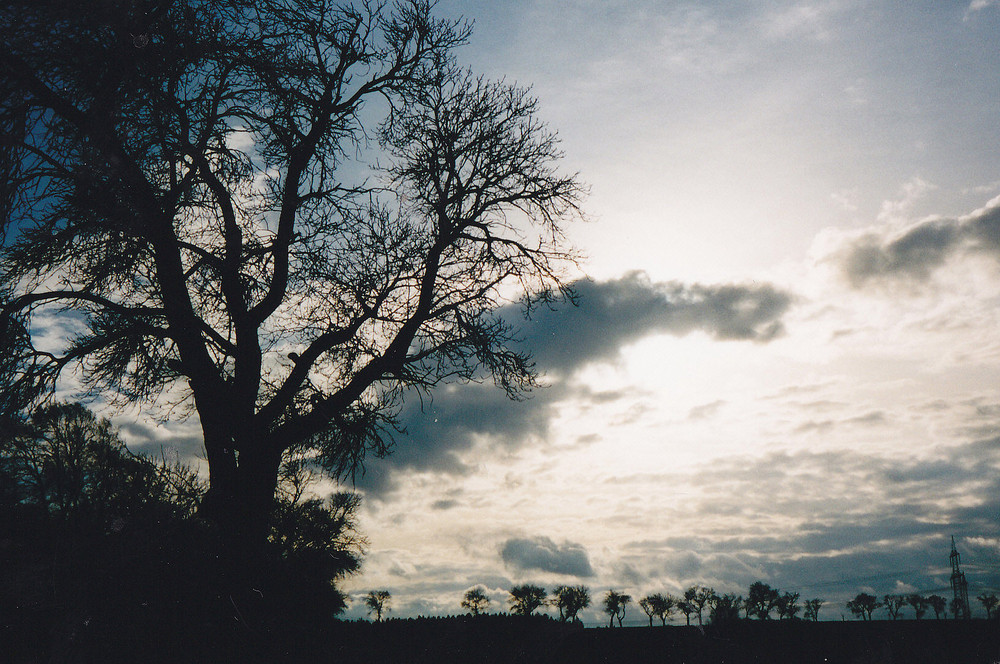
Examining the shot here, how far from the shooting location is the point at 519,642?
29.9ft

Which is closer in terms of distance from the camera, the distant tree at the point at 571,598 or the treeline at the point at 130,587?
the treeline at the point at 130,587

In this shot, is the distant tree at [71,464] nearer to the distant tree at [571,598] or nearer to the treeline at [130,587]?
the treeline at [130,587]

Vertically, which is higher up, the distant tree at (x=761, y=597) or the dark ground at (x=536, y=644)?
the dark ground at (x=536, y=644)

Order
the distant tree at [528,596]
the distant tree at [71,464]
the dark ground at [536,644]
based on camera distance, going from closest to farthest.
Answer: the dark ground at [536,644], the distant tree at [71,464], the distant tree at [528,596]

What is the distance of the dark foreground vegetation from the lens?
6.01 meters

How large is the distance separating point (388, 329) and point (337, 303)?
100 cm

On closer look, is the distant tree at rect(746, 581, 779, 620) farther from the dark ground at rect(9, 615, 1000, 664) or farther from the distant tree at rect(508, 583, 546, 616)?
the dark ground at rect(9, 615, 1000, 664)

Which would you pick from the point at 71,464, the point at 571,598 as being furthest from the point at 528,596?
the point at 71,464

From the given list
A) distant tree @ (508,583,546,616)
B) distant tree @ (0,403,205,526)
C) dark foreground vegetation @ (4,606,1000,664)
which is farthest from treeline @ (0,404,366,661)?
distant tree @ (508,583,546,616)

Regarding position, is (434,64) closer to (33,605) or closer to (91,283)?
(91,283)

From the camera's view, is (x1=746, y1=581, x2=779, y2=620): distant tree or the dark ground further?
(x1=746, y1=581, x2=779, y2=620): distant tree

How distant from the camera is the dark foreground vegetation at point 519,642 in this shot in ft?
19.7

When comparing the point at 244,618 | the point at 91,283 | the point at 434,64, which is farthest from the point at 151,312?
the point at 434,64

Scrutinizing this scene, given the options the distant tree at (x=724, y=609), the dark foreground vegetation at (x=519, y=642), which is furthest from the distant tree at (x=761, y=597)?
the dark foreground vegetation at (x=519, y=642)
